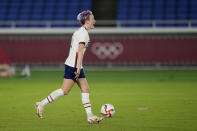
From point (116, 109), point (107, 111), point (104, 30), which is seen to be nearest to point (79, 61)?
point (107, 111)

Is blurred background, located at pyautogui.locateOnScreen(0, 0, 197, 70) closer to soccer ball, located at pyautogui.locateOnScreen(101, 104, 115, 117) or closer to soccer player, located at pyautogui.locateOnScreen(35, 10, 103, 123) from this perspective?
soccer ball, located at pyautogui.locateOnScreen(101, 104, 115, 117)

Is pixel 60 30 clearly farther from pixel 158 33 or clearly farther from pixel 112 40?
pixel 158 33

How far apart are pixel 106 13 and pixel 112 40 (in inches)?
191

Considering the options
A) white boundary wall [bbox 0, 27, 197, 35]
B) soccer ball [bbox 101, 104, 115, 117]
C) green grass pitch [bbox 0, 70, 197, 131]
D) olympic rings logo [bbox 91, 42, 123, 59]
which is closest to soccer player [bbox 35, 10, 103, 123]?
green grass pitch [bbox 0, 70, 197, 131]

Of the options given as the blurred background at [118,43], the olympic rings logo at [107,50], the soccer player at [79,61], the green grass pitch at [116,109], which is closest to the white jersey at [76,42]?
the soccer player at [79,61]

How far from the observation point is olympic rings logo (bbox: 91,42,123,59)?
31250 mm

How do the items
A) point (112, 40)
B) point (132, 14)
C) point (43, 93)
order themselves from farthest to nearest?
point (132, 14) → point (112, 40) → point (43, 93)

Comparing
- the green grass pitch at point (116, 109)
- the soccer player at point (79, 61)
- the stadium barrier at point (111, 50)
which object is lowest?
the stadium barrier at point (111, 50)

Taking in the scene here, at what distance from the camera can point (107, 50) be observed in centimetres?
3130

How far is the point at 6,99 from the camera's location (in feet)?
48.2

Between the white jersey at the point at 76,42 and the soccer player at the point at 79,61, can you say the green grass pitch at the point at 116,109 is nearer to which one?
the soccer player at the point at 79,61

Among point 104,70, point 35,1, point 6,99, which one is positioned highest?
point 35,1

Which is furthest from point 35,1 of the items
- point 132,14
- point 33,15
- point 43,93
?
point 43,93

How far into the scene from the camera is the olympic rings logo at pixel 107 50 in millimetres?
31250
